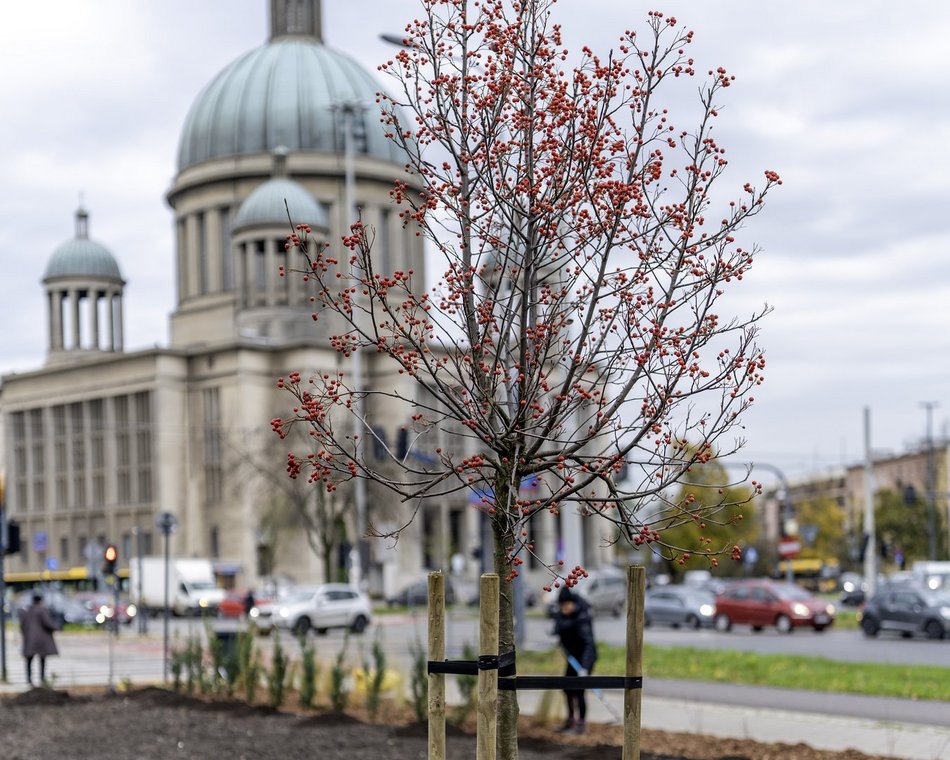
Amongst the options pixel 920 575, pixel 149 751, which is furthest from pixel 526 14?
pixel 920 575

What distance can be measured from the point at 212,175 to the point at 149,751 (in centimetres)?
9647

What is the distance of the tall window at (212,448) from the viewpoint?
98.0 m

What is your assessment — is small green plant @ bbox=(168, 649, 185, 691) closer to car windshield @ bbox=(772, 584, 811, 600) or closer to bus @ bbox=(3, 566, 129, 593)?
car windshield @ bbox=(772, 584, 811, 600)

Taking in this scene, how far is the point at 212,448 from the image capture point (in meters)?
99.1

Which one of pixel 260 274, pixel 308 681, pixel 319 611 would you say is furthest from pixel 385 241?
pixel 308 681

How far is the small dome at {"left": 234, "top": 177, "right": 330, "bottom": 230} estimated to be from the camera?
9619 cm

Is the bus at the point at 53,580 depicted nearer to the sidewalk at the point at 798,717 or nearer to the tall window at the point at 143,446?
the tall window at the point at 143,446

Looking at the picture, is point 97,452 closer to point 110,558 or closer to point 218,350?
point 218,350

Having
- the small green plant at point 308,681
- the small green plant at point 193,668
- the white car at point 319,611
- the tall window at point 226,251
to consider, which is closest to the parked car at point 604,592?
the white car at point 319,611

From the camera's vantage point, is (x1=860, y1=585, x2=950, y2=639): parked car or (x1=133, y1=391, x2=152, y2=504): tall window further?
(x1=133, y1=391, x2=152, y2=504): tall window

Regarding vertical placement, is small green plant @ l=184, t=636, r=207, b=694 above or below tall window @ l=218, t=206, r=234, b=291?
below

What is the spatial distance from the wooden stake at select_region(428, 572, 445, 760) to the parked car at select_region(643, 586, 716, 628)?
39.5 metres

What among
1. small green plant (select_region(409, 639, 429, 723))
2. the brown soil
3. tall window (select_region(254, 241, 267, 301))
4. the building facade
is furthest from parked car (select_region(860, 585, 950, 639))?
tall window (select_region(254, 241, 267, 301))

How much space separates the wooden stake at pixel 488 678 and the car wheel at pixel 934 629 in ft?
107
